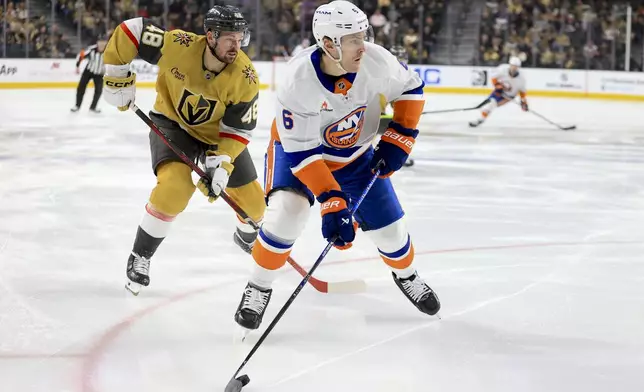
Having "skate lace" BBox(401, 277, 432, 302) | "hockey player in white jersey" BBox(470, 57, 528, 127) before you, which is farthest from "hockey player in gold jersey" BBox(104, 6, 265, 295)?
"hockey player in white jersey" BBox(470, 57, 528, 127)

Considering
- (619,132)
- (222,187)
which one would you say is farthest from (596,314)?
(619,132)

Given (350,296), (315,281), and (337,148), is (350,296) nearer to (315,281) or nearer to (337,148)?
(315,281)

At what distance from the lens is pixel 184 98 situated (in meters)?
3.54

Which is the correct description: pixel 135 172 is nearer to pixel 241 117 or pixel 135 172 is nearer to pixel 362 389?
pixel 241 117

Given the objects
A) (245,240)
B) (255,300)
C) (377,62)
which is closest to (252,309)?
(255,300)

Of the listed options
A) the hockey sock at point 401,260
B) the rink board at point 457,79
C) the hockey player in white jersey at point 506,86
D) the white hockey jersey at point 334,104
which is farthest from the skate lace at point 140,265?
the rink board at point 457,79

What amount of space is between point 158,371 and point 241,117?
1.20m

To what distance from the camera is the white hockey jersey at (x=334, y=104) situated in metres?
2.81

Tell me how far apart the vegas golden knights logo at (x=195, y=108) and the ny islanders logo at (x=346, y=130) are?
2.30 feet

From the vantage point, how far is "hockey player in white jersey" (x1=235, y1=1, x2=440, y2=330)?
9.16 feet

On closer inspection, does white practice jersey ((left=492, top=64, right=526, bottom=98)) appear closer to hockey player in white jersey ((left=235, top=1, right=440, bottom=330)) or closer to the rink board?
the rink board

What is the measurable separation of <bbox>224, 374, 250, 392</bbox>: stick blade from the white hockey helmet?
100 centimetres

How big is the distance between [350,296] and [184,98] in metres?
1.01

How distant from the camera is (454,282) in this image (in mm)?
3758
